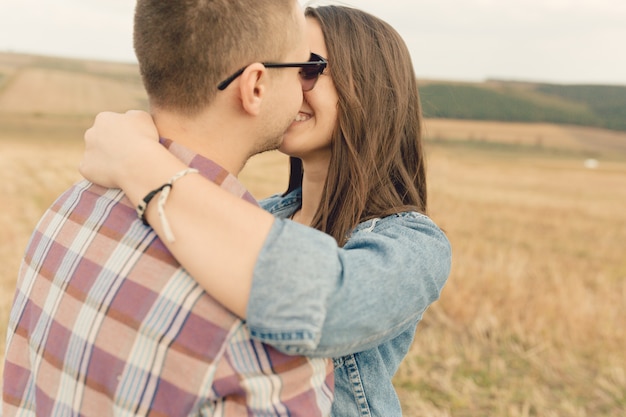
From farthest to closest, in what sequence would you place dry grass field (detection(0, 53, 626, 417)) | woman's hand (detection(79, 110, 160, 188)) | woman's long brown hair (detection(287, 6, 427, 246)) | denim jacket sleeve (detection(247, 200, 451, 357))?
1. dry grass field (detection(0, 53, 626, 417))
2. woman's long brown hair (detection(287, 6, 427, 246))
3. woman's hand (detection(79, 110, 160, 188))
4. denim jacket sleeve (detection(247, 200, 451, 357))

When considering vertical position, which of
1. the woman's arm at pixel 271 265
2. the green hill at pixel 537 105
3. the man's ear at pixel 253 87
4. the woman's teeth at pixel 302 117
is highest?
the man's ear at pixel 253 87

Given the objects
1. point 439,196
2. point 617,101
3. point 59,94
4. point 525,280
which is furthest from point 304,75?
point 617,101

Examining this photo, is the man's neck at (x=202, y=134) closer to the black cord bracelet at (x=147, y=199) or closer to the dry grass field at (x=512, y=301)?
the black cord bracelet at (x=147, y=199)

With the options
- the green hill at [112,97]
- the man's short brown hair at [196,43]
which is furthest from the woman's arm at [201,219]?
the green hill at [112,97]

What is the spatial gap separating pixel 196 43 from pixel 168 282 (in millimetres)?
552

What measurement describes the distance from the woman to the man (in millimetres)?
60

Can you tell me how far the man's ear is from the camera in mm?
1551

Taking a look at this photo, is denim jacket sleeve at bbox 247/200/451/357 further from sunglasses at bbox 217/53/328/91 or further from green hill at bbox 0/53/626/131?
green hill at bbox 0/53/626/131

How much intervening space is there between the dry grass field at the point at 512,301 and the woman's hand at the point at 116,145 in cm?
140

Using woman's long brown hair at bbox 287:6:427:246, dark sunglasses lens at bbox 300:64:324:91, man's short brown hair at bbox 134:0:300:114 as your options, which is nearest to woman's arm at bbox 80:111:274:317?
man's short brown hair at bbox 134:0:300:114

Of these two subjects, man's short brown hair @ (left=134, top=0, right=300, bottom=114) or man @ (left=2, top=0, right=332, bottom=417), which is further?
man's short brown hair @ (left=134, top=0, right=300, bottom=114)

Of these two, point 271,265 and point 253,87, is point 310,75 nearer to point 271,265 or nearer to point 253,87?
point 253,87

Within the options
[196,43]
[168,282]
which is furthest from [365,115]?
[168,282]

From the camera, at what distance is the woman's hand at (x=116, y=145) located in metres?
1.48
